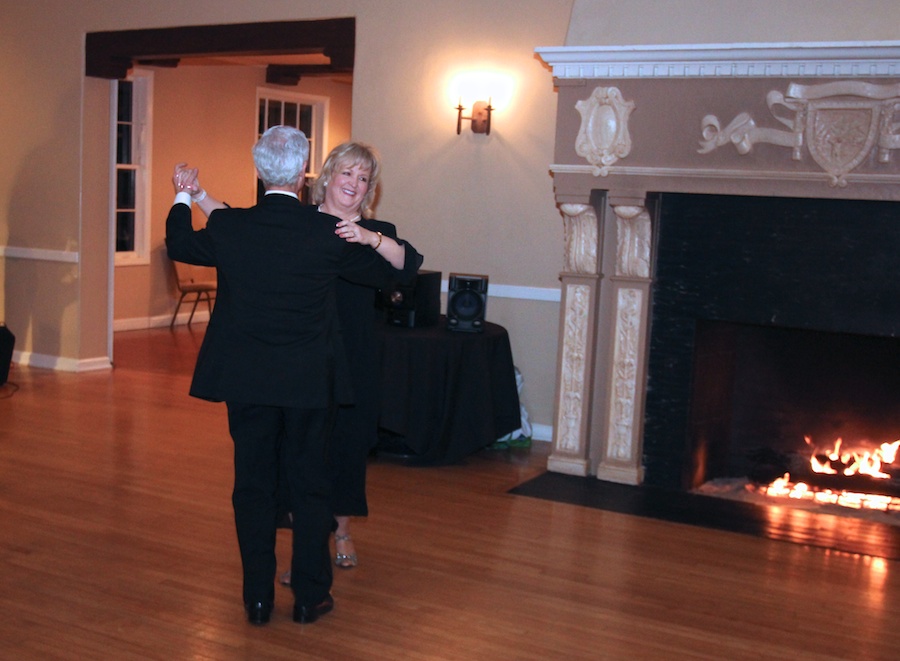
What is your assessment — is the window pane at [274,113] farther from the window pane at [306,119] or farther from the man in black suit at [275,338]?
the man in black suit at [275,338]

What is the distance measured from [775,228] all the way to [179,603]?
129 inches

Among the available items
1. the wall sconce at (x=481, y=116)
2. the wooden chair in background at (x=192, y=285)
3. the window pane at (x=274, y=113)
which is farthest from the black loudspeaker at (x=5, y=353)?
the window pane at (x=274, y=113)

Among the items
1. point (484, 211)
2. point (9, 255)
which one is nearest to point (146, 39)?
point (9, 255)

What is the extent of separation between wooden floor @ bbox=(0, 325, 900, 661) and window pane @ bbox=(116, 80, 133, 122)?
5.16 m

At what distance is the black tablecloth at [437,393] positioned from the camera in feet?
17.7

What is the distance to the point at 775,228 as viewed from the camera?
16.4 ft

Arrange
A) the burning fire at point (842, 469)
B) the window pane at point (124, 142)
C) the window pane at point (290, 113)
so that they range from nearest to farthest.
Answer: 1. the burning fire at point (842, 469)
2. the window pane at point (124, 142)
3. the window pane at point (290, 113)

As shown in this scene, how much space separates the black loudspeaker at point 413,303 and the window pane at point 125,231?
5108 millimetres

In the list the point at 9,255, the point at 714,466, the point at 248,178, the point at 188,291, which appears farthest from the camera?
the point at 248,178

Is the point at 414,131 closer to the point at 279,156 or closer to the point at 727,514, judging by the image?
the point at 727,514

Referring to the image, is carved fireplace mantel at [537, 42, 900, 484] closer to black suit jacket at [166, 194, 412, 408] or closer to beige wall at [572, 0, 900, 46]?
beige wall at [572, 0, 900, 46]

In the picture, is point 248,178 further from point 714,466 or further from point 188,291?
point 714,466

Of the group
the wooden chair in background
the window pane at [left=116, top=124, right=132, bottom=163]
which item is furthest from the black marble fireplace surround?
Result: the window pane at [left=116, top=124, right=132, bottom=163]

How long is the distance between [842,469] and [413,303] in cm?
249
